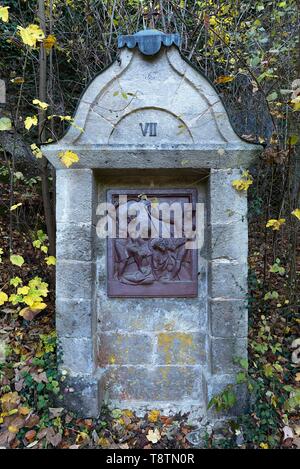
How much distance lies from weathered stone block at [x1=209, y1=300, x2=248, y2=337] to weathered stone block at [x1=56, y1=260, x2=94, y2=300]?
3.38 ft

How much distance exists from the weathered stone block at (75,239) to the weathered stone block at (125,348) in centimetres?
77

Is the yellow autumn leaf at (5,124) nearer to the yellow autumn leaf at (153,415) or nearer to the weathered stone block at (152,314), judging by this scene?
the weathered stone block at (152,314)

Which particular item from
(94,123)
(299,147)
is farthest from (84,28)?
(299,147)

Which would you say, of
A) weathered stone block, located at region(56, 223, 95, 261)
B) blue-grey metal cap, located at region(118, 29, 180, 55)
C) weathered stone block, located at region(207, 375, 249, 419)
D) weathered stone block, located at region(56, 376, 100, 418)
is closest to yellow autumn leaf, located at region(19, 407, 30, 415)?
weathered stone block, located at region(56, 376, 100, 418)

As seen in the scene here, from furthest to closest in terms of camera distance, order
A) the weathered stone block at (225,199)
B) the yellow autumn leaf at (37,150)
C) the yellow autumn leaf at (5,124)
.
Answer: the yellow autumn leaf at (37,150) < the weathered stone block at (225,199) < the yellow autumn leaf at (5,124)

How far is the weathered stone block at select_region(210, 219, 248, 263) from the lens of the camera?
2.85 meters

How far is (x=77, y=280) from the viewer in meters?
2.85

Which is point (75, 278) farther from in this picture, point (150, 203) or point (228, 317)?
point (228, 317)

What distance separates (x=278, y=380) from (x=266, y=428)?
1.37 ft

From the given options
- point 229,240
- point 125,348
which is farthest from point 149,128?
point 125,348

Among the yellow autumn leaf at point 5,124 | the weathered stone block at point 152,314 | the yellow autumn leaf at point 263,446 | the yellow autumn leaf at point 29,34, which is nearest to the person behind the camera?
the yellow autumn leaf at point 29,34

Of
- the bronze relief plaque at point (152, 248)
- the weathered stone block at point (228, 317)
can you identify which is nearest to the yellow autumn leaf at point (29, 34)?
the bronze relief plaque at point (152, 248)

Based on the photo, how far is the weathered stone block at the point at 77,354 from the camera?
2854mm

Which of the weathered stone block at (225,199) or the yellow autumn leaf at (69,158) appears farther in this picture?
the weathered stone block at (225,199)
